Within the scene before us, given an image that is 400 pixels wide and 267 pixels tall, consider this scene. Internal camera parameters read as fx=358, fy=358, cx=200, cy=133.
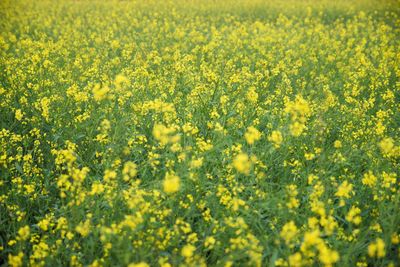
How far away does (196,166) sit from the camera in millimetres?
3223

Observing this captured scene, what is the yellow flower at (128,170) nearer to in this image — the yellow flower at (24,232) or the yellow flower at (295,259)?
the yellow flower at (24,232)

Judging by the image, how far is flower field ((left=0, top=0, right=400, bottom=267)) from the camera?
272cm

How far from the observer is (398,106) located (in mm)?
5285

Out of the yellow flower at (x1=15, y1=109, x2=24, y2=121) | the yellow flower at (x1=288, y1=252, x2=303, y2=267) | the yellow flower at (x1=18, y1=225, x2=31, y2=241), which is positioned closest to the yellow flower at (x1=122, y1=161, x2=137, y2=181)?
the yellow flower at (x1=18, y1=225, x2=31, y2=241)

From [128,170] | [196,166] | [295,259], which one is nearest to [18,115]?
[128,170]

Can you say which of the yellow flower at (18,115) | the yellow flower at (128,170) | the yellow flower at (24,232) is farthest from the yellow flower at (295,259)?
the yellow flower at (18,115)

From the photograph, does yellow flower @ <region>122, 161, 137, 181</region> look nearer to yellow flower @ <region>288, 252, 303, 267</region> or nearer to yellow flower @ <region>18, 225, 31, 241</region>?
yellow flower @ <region>18, 225, 31, 241</region>

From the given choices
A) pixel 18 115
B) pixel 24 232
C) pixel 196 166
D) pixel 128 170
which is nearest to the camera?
pixel 24 232

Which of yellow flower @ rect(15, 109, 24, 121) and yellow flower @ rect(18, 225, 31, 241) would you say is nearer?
yellow flower @ rect(18, 225, 31, 241)

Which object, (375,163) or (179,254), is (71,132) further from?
(375,163)

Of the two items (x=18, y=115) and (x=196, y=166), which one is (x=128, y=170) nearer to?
(x=196, y=166)

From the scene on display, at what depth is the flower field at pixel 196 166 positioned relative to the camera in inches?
107

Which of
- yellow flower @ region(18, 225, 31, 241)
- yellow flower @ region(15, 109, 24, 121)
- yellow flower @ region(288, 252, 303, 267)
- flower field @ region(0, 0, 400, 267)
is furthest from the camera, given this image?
yellow flower @ region(15, 109, 24, 121)

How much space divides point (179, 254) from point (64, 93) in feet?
10.2
